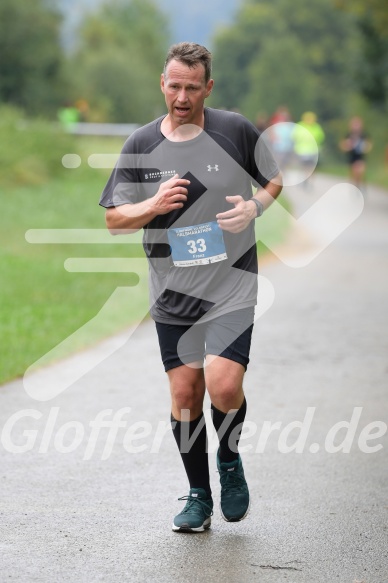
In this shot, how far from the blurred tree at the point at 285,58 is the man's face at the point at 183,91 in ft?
323

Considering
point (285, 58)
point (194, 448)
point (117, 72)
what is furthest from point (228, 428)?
point (285, 58)

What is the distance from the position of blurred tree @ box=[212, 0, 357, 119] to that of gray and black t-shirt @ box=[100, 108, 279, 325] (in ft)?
322

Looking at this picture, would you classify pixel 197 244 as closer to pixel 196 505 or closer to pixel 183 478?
pixel 196 505

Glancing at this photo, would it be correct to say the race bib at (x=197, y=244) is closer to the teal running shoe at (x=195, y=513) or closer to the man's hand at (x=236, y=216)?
the man's hand at (x=236, y=216)

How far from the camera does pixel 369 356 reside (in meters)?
11.1

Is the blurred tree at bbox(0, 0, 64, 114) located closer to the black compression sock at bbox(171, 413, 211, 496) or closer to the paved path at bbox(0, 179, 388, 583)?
the paved path at bbox(0, 179, 388, 583)

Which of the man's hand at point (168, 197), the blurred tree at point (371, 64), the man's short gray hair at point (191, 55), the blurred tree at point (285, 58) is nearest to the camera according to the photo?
the man's hand at point (168, 197)

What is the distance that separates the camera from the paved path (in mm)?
5254

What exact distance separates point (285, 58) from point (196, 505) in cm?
10405

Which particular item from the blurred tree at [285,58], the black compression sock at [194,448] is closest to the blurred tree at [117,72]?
the blurred tree at [285,58]

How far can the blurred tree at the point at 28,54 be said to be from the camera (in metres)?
62.4

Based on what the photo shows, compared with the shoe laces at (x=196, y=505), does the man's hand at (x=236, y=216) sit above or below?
above

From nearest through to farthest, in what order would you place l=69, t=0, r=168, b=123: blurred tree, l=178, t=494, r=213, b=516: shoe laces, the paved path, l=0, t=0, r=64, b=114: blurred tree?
the paved path < l=178, t=494, r=213, b=516: shoe laces < l=0, t=0, r=64, b=114: blurred tree < l=69, t=0, r=168, b=123: blurred tree

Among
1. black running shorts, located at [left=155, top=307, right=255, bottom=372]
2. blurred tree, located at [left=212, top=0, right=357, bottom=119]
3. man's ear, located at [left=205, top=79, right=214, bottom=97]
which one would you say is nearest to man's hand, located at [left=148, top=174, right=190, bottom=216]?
man's ear, located at [left=205, top=79, right=214, bottom=97]
